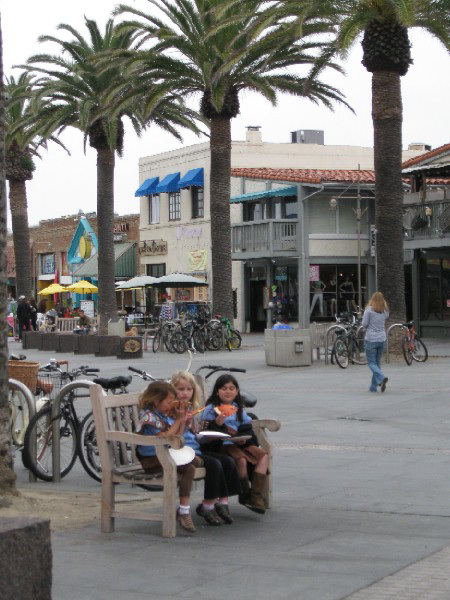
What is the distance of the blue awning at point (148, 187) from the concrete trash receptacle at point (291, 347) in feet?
108

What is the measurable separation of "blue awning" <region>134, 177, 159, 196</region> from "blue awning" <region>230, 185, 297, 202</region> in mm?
9090

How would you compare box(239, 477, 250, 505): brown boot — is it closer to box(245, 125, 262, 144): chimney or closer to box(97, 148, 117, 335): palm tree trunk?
box(97, 148, 117, 335): palm tree trunk

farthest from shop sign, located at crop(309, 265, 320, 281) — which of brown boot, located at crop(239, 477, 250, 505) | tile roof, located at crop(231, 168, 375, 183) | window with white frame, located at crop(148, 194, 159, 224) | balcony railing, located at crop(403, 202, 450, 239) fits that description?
brown boot, located at crop(239, 477, 250, 505)

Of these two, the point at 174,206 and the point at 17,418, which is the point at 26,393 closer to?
the point at 17,418

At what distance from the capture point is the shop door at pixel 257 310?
48906 millimetres

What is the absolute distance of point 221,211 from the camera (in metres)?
32.8

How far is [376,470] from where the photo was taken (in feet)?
34.6

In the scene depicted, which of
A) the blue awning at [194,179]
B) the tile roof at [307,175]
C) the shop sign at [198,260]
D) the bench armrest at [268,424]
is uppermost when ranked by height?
the blue awning at [194,179]

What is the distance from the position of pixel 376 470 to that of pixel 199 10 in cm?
2291

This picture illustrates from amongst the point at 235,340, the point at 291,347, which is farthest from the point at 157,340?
the point at 291,347

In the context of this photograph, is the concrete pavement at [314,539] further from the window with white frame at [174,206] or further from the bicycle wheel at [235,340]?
the window with white frame at [174,206]

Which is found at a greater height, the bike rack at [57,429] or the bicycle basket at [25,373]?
the bicycle basket at [25,373]

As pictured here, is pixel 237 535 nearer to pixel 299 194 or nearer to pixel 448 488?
pixel 448 488

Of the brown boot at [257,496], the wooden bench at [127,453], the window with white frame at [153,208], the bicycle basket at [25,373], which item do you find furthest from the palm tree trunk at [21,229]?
the brown boot at [257,496]
